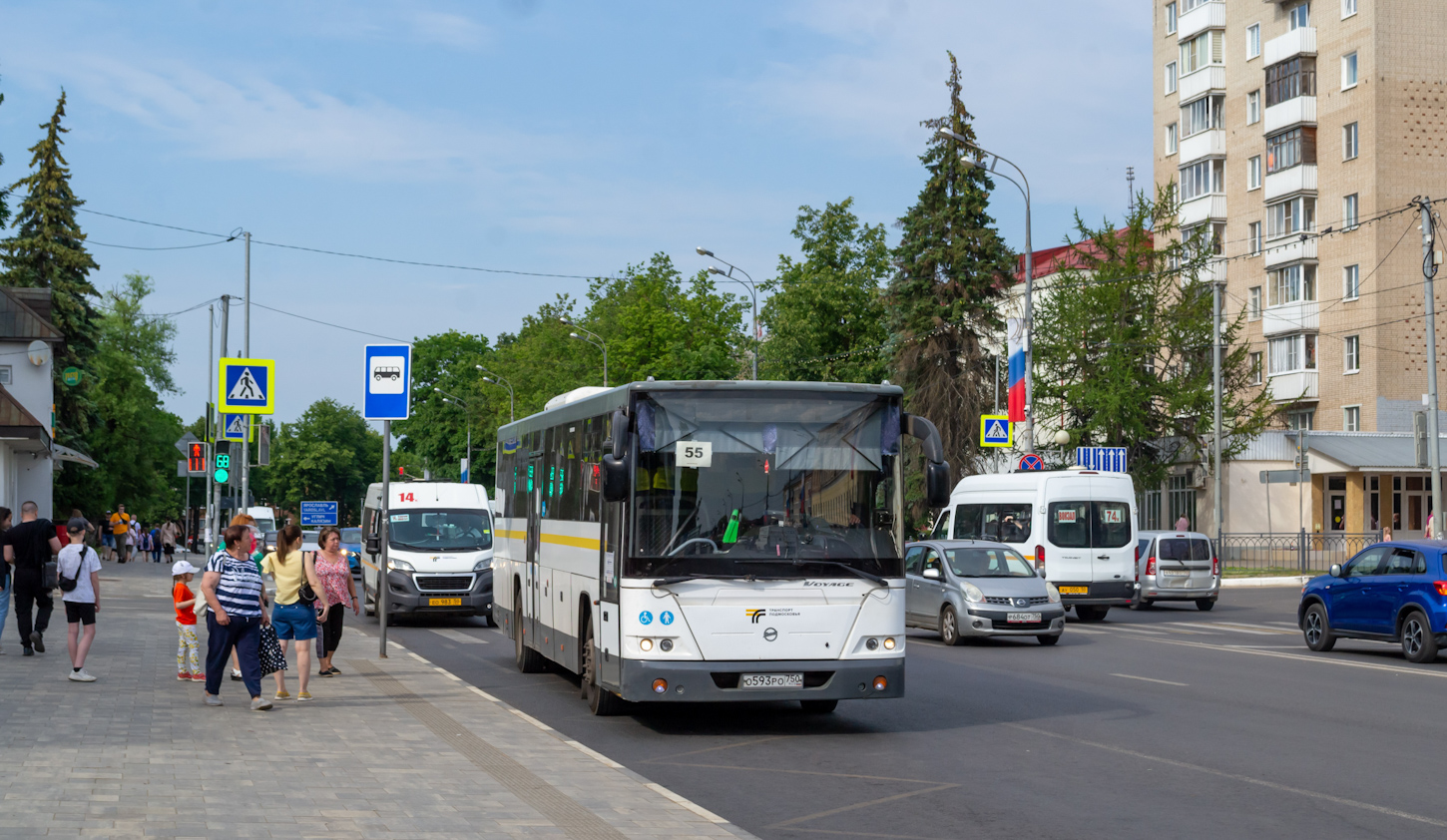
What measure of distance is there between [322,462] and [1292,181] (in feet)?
311

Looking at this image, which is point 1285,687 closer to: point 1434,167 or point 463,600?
point 463,600

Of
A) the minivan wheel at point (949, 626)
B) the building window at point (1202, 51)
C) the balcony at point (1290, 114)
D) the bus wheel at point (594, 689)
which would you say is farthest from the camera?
the building window at point (1202, 51)

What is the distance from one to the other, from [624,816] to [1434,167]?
5947 cm

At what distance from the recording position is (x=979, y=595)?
2256 centimetres

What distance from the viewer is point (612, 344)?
7450cm

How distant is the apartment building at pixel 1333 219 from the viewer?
58719 mm

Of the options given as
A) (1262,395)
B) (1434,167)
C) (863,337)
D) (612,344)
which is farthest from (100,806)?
(612,344)

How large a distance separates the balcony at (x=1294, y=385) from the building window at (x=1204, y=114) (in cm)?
1201

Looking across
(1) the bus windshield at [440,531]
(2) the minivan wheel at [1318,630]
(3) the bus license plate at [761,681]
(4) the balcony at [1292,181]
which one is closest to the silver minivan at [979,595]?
(2) the minivan wheel at [1318,630]

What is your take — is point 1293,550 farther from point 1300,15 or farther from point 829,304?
point 1300,15

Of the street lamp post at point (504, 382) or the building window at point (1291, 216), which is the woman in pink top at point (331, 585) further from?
the street lamp post at point (504, 382)

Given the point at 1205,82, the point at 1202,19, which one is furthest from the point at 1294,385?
the point at 1202,19

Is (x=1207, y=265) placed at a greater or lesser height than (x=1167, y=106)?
lesser

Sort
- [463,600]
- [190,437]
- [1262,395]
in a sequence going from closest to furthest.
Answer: [463,600] → [190,437] → [1262,395]
